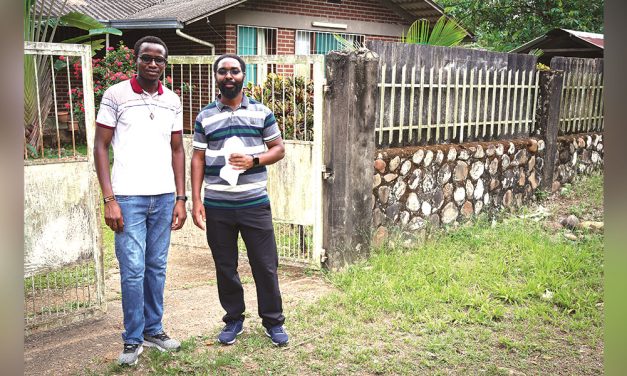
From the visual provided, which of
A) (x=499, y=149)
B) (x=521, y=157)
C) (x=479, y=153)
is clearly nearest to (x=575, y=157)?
(x=521, y=157)

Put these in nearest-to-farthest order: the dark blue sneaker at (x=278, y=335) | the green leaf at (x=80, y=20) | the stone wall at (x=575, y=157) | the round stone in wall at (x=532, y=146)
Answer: the dark blue sneaker at (x=278, y=335)
the round stone in wall at (x=532, y=146)
the green leaf at (x=80, y=20)
the stone wall at (x=575, y=157)

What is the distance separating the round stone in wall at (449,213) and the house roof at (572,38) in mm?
8419

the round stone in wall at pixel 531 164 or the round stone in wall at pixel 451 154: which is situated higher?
the round stone in wall at pixel 451 154

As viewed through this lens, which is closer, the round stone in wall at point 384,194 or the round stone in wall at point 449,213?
the round stone in wall at point 384,194

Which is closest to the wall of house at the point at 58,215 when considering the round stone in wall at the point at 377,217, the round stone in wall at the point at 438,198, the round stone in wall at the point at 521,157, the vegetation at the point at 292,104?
the vegetation at the point at 292,104

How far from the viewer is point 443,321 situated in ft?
15.9

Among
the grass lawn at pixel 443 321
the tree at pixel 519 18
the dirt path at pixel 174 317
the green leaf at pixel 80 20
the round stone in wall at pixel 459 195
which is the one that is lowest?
the dirt path at pixel 174 317

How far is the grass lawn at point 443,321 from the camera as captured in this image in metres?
4.18

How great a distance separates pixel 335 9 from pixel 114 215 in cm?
1314

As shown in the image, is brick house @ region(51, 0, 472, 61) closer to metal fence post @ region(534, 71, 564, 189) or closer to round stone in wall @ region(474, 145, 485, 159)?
metal fence post @ region(534, 71, 564, 189)

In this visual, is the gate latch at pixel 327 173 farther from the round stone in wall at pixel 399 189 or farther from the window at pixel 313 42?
the window at pixel 313 42

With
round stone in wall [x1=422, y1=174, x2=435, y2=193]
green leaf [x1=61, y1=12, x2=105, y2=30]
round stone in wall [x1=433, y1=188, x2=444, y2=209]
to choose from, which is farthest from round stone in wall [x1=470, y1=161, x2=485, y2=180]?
green leaf [x1=61, y1=12, x2=105, y2=30]

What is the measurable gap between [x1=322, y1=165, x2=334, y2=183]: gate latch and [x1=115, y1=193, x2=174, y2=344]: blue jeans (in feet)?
7.06
